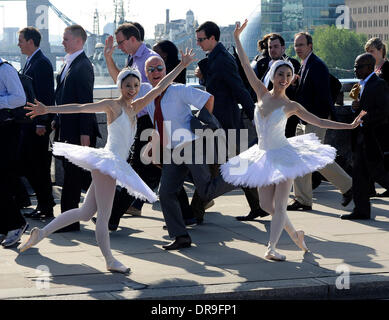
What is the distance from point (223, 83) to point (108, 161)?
268cm

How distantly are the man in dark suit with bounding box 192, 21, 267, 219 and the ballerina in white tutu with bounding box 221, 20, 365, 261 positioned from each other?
5.12ft

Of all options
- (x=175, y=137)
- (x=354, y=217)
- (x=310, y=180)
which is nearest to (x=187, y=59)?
(x=175, y=137)

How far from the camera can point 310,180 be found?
991 centimetres

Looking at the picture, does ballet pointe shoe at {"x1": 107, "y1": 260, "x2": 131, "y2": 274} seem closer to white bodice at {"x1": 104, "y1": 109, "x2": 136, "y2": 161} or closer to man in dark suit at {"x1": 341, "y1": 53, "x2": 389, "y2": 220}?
white bodice at {"x1": 104, "y1": 109, "x2": 136, "y2": 161}

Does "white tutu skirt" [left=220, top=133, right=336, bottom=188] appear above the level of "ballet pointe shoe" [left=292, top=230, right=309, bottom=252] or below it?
above

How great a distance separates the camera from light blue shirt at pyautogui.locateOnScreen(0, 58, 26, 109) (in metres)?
7.74

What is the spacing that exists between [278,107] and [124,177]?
145 centimetres

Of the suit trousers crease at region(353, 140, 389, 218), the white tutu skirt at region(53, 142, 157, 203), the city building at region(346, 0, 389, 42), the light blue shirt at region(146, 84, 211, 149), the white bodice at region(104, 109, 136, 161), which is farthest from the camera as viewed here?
the city building at region(346, 0, 389, 42)

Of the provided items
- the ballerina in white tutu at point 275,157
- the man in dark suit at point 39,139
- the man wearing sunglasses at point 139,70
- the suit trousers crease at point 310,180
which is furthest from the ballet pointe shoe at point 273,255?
the man in dark suit at point 39,139

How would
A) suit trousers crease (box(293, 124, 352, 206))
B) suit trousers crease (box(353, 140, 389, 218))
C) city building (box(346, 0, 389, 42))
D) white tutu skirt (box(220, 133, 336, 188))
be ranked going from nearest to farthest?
white tutu skirt (box(220, 133, 336, 188)) → suit trousers crease (box(353, 140, 389, 218)) → suit trousers crease (box(293, 124, 352, 206)) → city building (box(346, 0, 389, 42))

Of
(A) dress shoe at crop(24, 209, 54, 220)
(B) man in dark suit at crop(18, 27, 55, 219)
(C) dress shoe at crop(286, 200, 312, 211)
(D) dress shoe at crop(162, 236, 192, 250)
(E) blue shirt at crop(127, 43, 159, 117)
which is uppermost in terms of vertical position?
(E) blue shirt at crop(127, 43, 159, 117)

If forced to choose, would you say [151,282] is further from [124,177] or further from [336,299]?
[336,299]

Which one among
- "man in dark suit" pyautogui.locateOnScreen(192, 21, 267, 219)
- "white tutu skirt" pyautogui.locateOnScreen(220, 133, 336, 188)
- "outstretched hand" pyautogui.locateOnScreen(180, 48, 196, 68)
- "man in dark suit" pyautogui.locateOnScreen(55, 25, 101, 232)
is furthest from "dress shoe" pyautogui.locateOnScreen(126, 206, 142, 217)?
"outstretched hand" pyautogui.locateOnScreen(180, 48, 196, 68)

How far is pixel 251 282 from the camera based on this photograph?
620 centimetres
